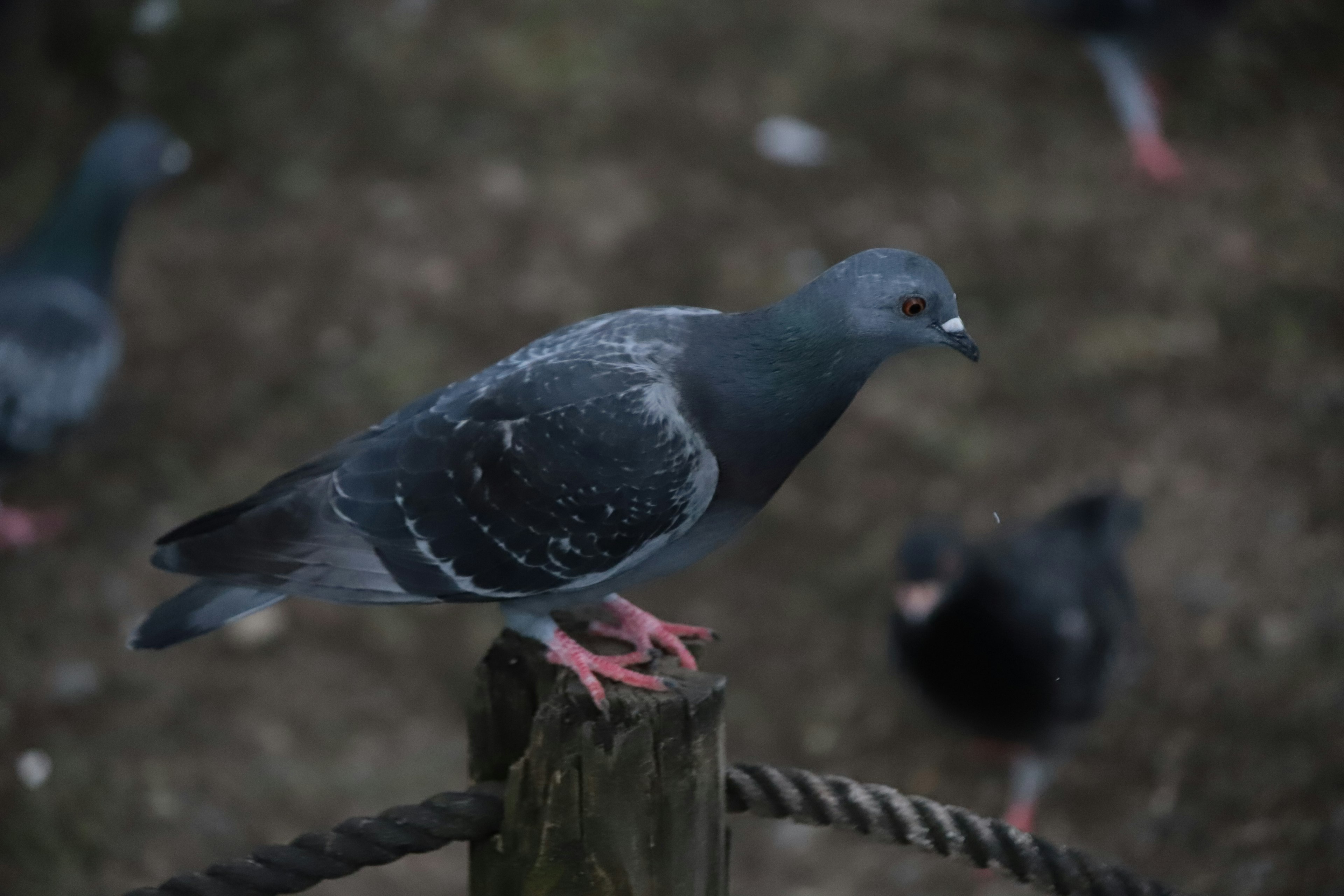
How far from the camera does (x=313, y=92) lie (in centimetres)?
711

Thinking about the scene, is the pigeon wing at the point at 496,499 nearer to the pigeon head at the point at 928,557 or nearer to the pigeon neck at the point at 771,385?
the pigeon neck at the point at 771,385

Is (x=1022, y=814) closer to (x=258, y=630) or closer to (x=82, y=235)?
(x=258, y=630)

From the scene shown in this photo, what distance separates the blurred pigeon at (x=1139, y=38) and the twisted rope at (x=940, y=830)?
5.56 m

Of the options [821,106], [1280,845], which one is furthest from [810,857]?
[821,106]

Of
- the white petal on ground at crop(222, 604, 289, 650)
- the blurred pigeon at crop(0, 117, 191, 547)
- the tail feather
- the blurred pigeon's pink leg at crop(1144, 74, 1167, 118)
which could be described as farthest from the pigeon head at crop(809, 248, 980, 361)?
the blurred pigeon's pink leg at crop(1144, 74, 1167, 118)

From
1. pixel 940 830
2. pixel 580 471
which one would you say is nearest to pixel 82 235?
pixel 580 471

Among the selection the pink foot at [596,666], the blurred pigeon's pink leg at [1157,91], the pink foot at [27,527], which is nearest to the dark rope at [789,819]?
the pink foot at [596,666]

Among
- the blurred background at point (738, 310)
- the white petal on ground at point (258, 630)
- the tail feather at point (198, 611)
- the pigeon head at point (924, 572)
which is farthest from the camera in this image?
the white petal on ground at point (258, 630)

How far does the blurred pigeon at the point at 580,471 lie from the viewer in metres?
2.30

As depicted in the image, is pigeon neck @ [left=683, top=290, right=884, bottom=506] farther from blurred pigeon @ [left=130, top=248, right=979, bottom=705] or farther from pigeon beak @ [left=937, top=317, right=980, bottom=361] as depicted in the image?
pigeon beak @ [left=937, top=317, right=980, bottom=361]

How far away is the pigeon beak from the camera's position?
2.28m

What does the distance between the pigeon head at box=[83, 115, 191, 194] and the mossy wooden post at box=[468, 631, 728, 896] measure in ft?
15.2

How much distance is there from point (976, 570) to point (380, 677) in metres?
2.21

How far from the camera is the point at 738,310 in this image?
20.0 ft
